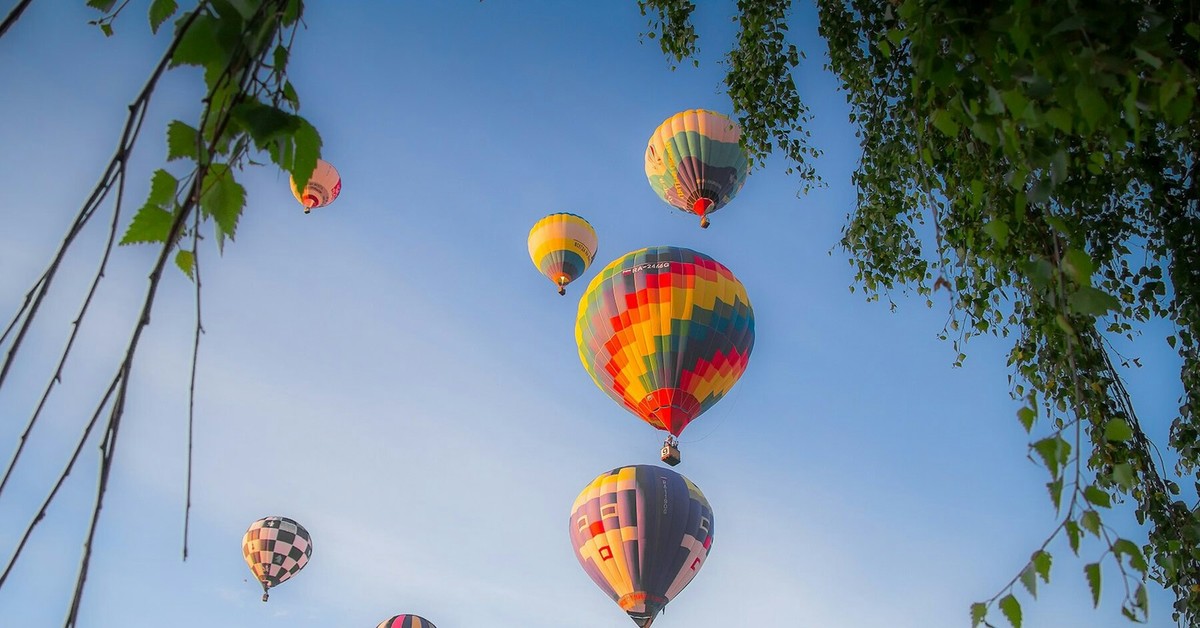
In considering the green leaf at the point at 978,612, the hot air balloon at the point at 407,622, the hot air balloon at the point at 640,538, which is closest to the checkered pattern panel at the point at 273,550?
the hot air balloon at the point at 407,622

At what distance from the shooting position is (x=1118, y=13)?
5.79 ft

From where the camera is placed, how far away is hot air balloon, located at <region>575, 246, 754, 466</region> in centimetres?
1953

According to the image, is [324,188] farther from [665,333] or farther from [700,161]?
[665,333]

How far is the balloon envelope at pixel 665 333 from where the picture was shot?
769 inches

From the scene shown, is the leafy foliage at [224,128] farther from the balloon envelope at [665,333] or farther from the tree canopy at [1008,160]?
the balloon envelope at [665,333]

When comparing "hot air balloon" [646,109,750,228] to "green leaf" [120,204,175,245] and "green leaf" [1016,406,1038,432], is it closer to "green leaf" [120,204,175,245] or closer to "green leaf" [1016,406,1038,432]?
"green leaf" [1016,406,1038,432]

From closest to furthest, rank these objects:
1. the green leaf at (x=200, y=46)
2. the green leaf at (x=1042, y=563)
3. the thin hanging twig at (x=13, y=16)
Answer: the thin hanging twig at (x=13, y=16), the green leaf at (x=200, y=46), the green leaf at (x=1042, y=563)

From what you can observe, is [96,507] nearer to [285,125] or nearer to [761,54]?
[285,125]

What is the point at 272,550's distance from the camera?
2991cm

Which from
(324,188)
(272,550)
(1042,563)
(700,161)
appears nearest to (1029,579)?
(1042,563)

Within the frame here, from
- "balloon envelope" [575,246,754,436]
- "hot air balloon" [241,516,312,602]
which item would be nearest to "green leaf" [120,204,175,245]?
"balloon envelope" [575,246,754,436]

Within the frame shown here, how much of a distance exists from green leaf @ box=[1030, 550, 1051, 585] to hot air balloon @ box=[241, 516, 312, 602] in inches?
1243

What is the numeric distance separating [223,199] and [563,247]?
26.6 m

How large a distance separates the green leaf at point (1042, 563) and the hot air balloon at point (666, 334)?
17.8 metres
